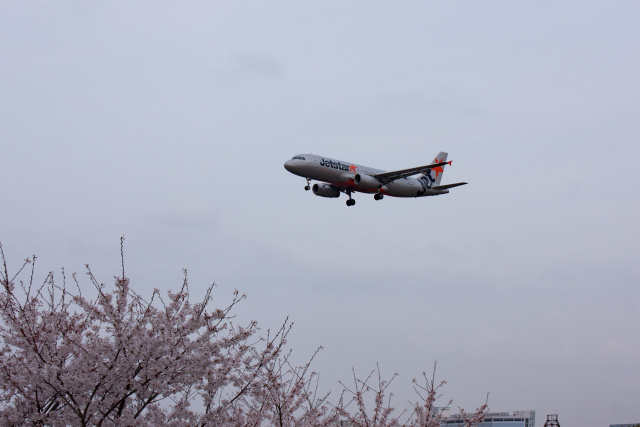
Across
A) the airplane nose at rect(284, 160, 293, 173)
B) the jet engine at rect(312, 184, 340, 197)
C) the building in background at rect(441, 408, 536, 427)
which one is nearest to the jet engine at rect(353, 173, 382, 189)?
the jet engine at rect(312, 184, 340, 197)

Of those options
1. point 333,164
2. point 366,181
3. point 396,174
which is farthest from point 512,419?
point 333,164

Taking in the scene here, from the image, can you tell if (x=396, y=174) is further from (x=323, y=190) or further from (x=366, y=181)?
(x=323, y=190)

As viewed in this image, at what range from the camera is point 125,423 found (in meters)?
13.4

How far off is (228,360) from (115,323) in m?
2.49

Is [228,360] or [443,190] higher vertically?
Result: [443,190]

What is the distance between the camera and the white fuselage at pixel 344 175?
5528cm

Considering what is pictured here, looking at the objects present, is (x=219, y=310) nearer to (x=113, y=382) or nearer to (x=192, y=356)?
(x=192, y=356)

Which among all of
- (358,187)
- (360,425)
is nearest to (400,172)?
(358,187)

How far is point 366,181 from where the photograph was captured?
58.2 metres

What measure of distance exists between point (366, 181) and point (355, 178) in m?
1.11

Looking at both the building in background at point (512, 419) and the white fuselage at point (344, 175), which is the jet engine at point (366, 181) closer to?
the white fuselage at point (344, 175)

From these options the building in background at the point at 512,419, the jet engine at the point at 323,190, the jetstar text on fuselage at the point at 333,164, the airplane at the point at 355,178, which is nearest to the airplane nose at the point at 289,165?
the airplane at the point at 355,178

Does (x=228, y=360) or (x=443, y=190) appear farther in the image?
(x=443, y=190)

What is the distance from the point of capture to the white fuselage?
181 feet
